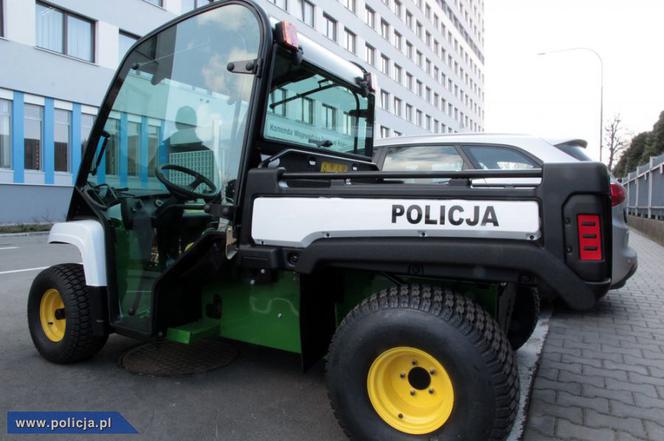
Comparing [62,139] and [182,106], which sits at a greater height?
[62,139]

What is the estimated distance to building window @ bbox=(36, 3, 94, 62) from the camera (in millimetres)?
17422

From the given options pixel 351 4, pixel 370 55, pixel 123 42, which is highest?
pixel 351 4

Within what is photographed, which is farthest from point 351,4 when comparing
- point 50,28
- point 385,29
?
point 50,28

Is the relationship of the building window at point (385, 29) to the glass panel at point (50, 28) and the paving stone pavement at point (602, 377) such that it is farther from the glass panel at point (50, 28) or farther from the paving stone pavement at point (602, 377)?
the paving stone pavement at point (602, 377)

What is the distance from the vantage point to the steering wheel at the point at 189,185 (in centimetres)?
299

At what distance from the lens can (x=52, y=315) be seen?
3.71 meters

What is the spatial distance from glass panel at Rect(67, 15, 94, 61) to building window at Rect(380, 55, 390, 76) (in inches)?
995

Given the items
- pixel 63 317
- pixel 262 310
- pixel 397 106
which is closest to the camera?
pixel 262 310

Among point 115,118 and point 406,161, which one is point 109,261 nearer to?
point 115,118

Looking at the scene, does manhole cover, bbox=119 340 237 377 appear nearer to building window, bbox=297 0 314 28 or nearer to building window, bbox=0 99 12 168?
building window, bbox=0 99 12 168

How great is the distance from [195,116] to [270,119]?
458mm

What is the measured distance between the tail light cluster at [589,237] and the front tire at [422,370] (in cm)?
51

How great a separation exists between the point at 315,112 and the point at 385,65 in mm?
39618

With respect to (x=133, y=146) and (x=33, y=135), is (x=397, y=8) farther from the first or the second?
(x=133, y=146)
